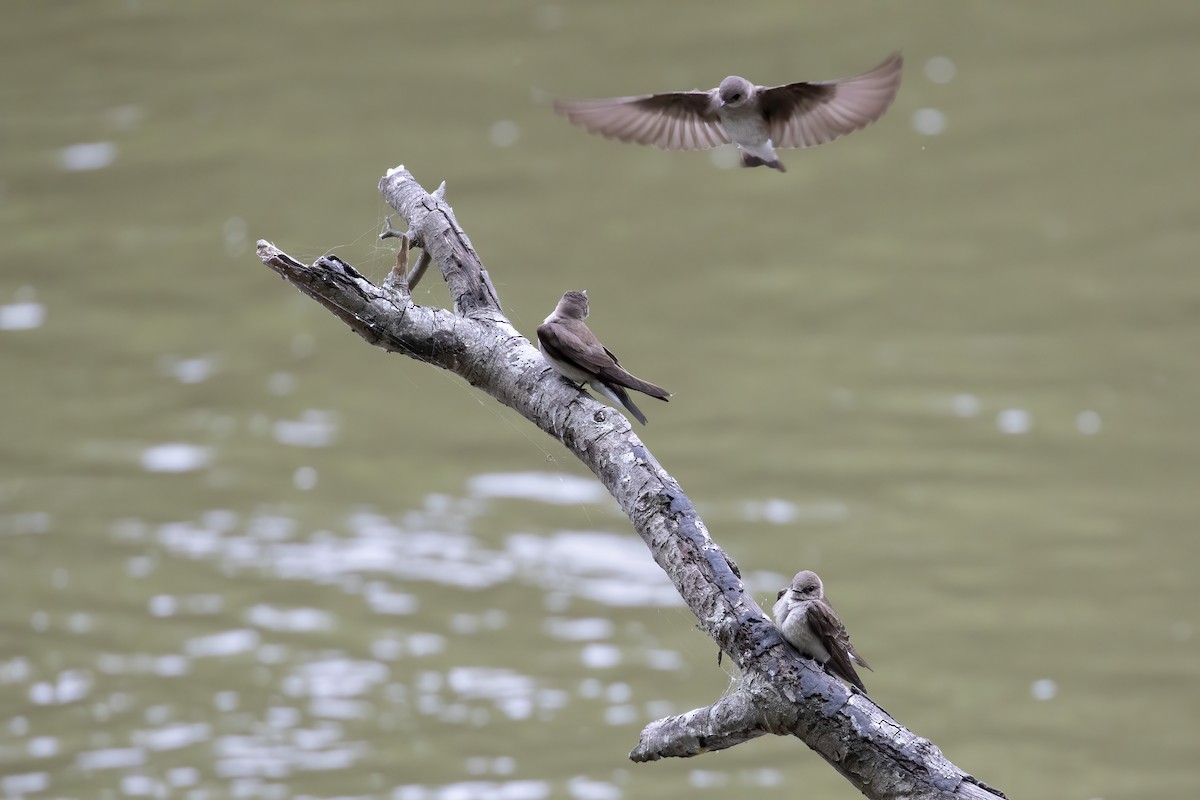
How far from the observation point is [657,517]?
3.27m

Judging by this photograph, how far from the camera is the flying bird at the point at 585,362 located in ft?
12.0

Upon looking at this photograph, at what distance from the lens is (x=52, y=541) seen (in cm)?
1052

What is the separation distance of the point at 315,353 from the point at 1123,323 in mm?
5758

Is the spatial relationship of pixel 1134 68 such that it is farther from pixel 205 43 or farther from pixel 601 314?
pixel 205 43

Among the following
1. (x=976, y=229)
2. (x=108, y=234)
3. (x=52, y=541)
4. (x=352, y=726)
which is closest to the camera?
(x=352, y=726)

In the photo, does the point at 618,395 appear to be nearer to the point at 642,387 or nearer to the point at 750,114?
the point at 642,387

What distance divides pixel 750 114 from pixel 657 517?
1646mm

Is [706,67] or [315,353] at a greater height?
[706,67]

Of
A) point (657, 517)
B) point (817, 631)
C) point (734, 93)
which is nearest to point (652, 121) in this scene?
point (734, 93)

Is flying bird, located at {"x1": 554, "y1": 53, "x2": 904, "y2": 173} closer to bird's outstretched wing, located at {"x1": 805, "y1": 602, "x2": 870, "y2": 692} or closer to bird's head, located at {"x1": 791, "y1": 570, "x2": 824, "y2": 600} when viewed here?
bird's head, located at {"x1": 791, "y1": 570, "x2": 824, "y2": 600}

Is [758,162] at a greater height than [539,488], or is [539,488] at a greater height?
[539,488]

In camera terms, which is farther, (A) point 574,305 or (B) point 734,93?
(B) point 734,93

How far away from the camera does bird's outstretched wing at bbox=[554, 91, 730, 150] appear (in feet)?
15.5

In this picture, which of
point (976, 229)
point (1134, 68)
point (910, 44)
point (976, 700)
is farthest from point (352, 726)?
point (1134, 68)
